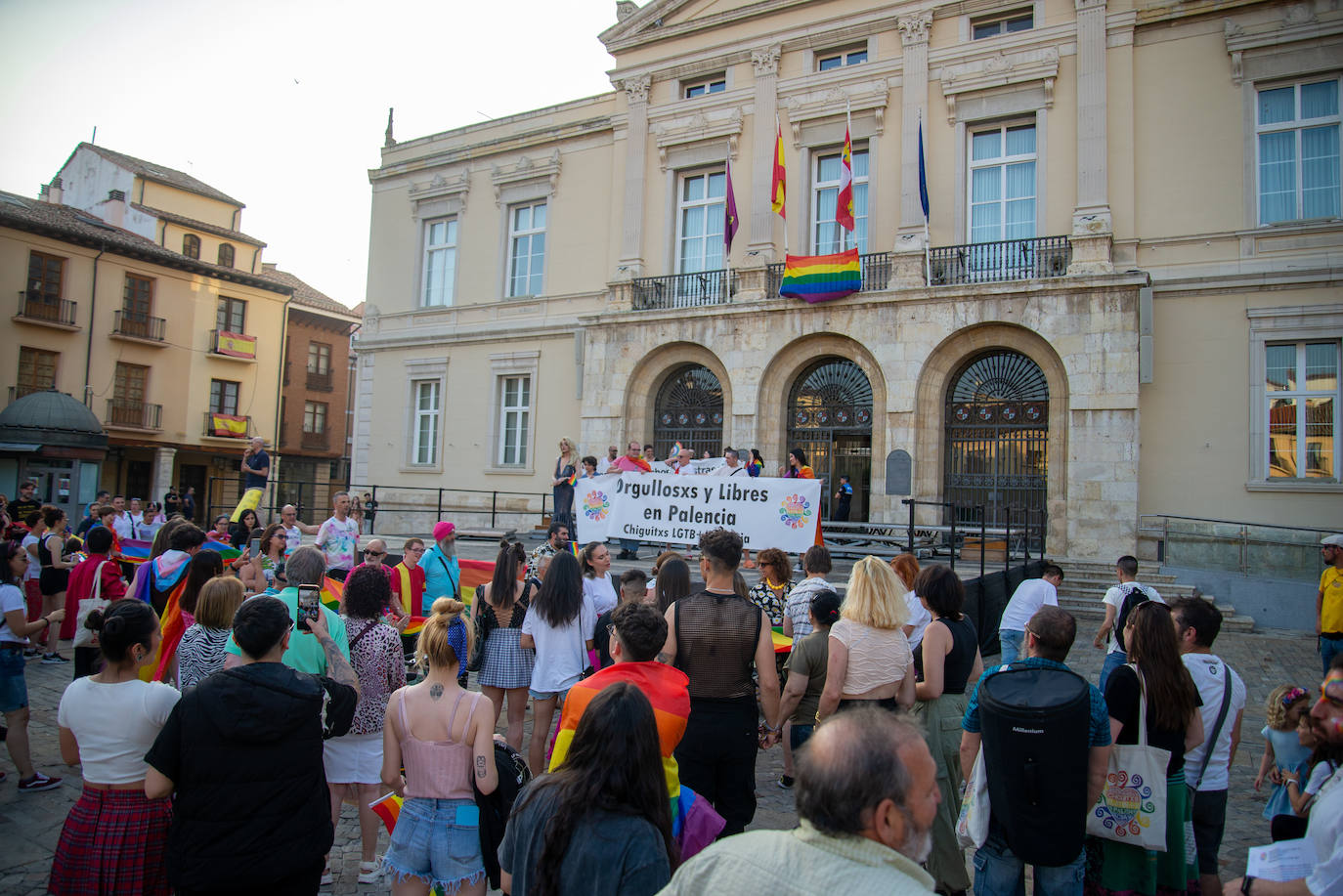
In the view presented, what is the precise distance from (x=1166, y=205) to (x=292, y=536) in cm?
1601

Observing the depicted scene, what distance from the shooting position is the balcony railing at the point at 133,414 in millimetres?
Answer: 32594

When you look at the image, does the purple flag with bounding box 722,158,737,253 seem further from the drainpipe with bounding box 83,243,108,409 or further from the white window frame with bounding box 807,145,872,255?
the drainpipe with bounding box 83,243,108,409

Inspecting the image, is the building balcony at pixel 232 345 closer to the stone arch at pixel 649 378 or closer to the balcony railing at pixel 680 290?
the balcony railing at pixel 680 290

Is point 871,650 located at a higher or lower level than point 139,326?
lower

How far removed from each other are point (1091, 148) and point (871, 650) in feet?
49.5

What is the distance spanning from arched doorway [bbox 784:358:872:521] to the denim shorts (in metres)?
15.2

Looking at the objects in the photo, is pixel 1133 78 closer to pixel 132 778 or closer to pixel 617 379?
pixel 617 379

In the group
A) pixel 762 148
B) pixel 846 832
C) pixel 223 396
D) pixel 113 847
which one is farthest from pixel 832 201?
pixel 223 396

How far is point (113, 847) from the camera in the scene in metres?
3.49

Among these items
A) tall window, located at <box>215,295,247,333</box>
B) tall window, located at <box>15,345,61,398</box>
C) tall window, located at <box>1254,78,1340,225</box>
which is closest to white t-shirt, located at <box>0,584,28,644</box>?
tall window, located at <box>1254,78,1340,225</box>

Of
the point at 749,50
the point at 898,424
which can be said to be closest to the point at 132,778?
the point at 898,424

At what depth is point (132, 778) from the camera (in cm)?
358

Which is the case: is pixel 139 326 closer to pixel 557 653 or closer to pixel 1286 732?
pixel 557 653

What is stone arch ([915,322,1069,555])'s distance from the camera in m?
15.5
